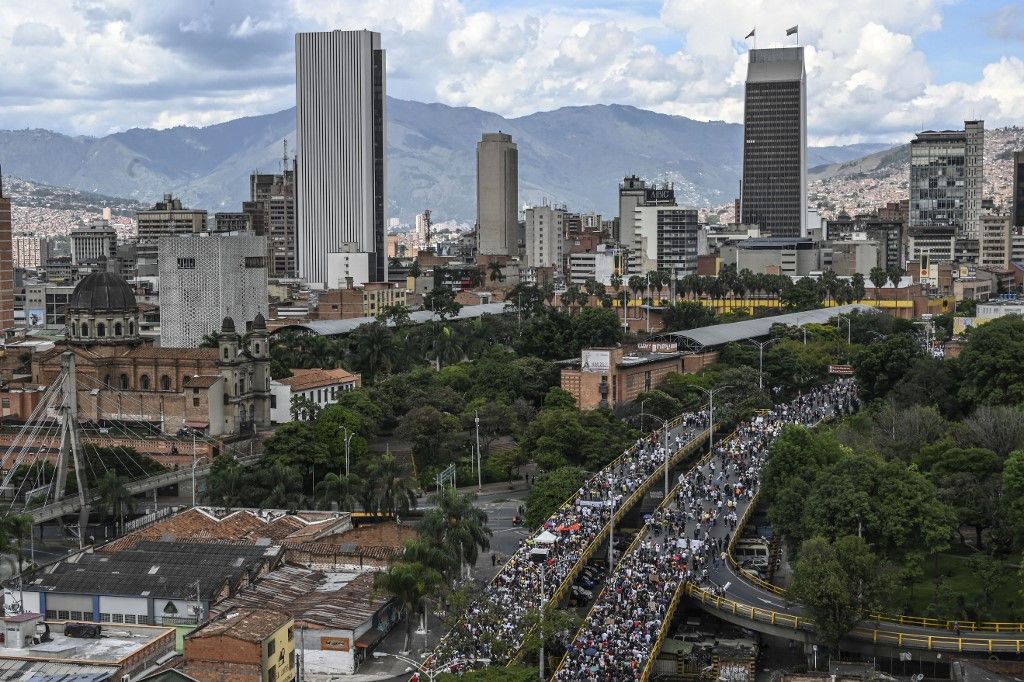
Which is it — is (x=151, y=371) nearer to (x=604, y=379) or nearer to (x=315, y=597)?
(x=604, y=379)

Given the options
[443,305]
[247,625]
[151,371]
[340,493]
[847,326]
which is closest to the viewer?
[247,625]

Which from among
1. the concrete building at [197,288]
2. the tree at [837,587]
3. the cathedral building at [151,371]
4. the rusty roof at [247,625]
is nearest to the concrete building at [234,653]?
the rusty roof at [247,625]

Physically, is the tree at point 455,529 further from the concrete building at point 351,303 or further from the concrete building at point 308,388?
Result: the concrete building at point 351,303

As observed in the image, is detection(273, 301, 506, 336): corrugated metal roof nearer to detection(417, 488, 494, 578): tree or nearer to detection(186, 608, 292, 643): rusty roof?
detection(417, 488, 494, 578): tree

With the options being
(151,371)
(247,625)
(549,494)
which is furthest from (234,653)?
(151,371)

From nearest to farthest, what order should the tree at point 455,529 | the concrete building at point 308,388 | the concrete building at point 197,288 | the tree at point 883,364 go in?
the tree at point 455,529
the tree at point 883,364
the concrete building at point 308,388
the concrete building at point 197,288

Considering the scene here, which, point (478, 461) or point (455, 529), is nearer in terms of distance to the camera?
point (455, 529)
